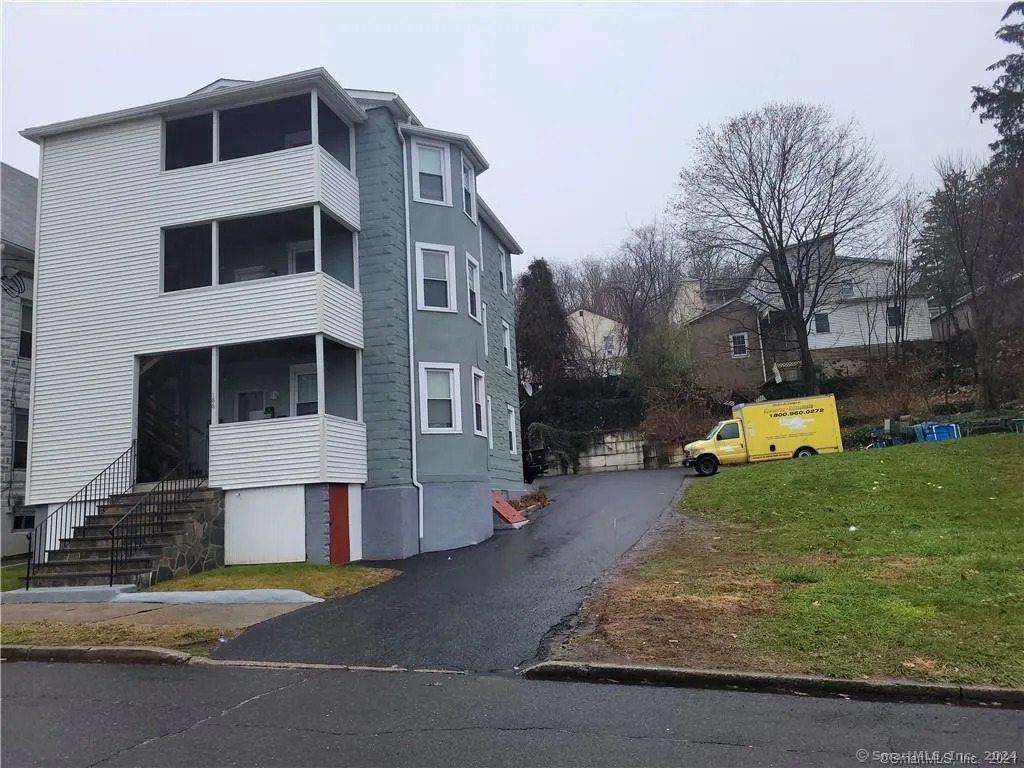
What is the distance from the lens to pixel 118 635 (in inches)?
376

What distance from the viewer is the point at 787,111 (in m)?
33.8

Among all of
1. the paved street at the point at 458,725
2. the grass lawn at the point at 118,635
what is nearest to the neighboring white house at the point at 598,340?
the grass lawn at the point at 118,635

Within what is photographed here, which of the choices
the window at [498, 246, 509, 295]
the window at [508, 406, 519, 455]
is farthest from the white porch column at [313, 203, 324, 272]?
the window at [508, 406, 519, 455]

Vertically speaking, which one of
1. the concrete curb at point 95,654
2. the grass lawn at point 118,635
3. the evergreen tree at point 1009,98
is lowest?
the concrete curb at point 95,654

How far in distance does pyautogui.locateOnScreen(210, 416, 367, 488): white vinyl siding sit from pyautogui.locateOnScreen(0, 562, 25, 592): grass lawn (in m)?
3.71

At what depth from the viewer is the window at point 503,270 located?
91.9 ft

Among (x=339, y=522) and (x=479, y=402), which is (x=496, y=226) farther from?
(x=339, y=522)

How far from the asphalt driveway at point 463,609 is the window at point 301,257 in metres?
7.84

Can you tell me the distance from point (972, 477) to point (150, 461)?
1968cm

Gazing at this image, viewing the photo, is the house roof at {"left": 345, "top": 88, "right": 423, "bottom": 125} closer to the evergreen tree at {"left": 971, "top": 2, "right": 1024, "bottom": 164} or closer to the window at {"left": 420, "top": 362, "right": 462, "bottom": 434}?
the window at {"left": 420, "top": 362, "right": 462, "bottom": 434}

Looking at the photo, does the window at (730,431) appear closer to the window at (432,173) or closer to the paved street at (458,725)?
the window at (432,173)

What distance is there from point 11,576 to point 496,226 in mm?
17315

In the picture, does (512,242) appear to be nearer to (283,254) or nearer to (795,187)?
(283,254)

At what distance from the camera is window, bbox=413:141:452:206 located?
19359 mm
